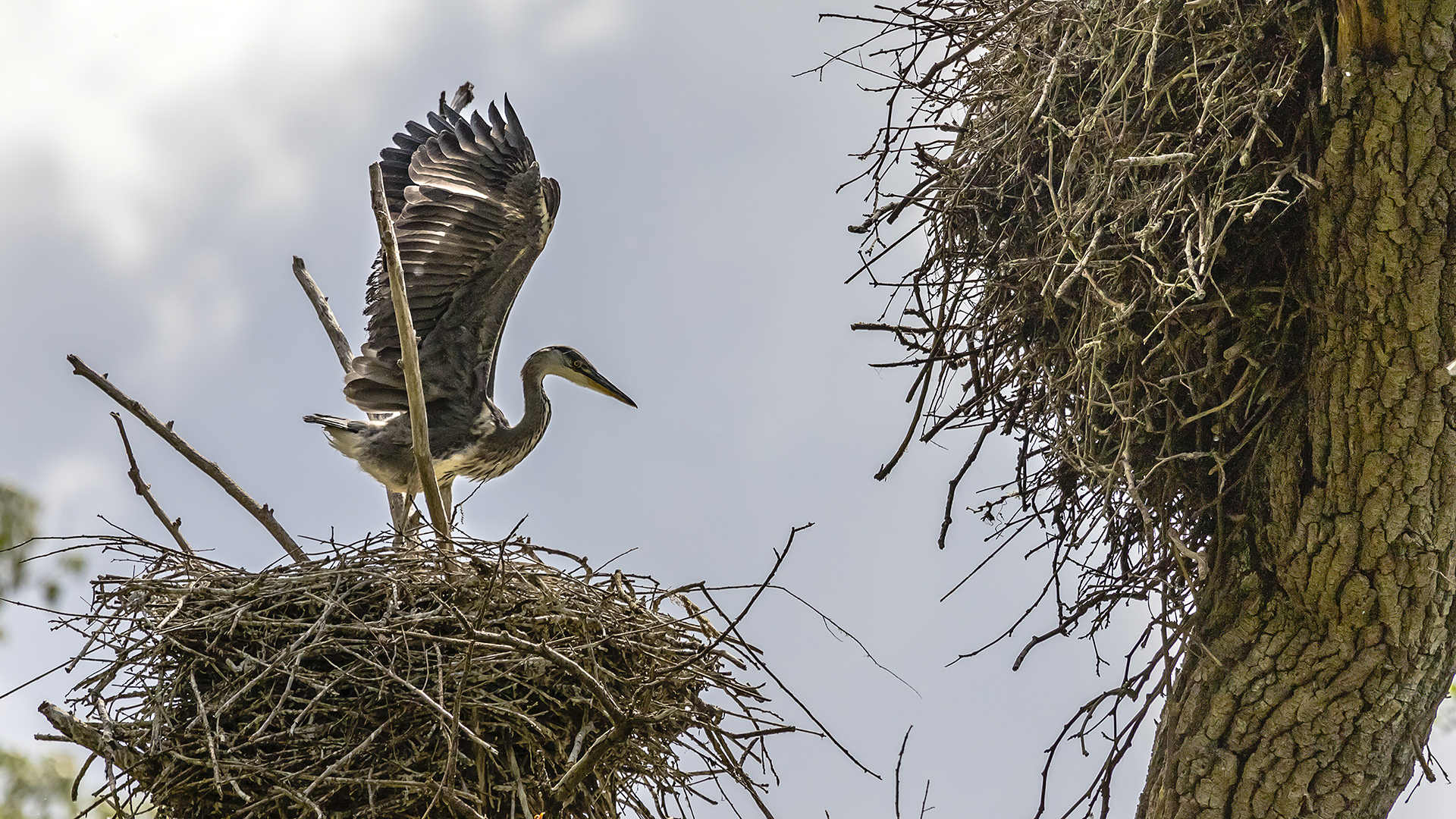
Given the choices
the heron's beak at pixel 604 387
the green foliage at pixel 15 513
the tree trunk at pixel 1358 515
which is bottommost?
the tree trunk at pixel 1358 515

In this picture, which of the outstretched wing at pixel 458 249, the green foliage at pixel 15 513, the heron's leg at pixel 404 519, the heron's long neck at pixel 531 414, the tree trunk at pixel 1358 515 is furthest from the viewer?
the green foliage at pixel 15 513

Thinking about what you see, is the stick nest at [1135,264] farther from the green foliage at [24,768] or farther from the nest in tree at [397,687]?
the green foliage at [24,768]

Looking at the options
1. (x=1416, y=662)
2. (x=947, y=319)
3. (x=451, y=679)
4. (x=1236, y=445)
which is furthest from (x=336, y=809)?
(x=1416, y=662)

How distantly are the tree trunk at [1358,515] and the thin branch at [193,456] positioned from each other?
217cm

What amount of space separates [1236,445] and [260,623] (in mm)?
2006

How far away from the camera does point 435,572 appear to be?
2525 millimetres

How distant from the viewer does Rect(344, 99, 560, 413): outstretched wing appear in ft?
12.3

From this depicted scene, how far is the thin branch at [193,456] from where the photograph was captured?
2.97m

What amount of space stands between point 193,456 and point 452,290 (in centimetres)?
103

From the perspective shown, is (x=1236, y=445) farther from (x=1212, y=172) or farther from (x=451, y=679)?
(x=451, y=679)

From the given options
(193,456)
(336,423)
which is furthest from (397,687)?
(336,423)

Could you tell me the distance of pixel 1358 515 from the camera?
232 centimetres

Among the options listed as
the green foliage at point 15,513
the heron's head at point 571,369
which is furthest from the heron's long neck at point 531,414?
the green foliage at point 15,513

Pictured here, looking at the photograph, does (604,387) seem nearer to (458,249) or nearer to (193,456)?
(458,249)
